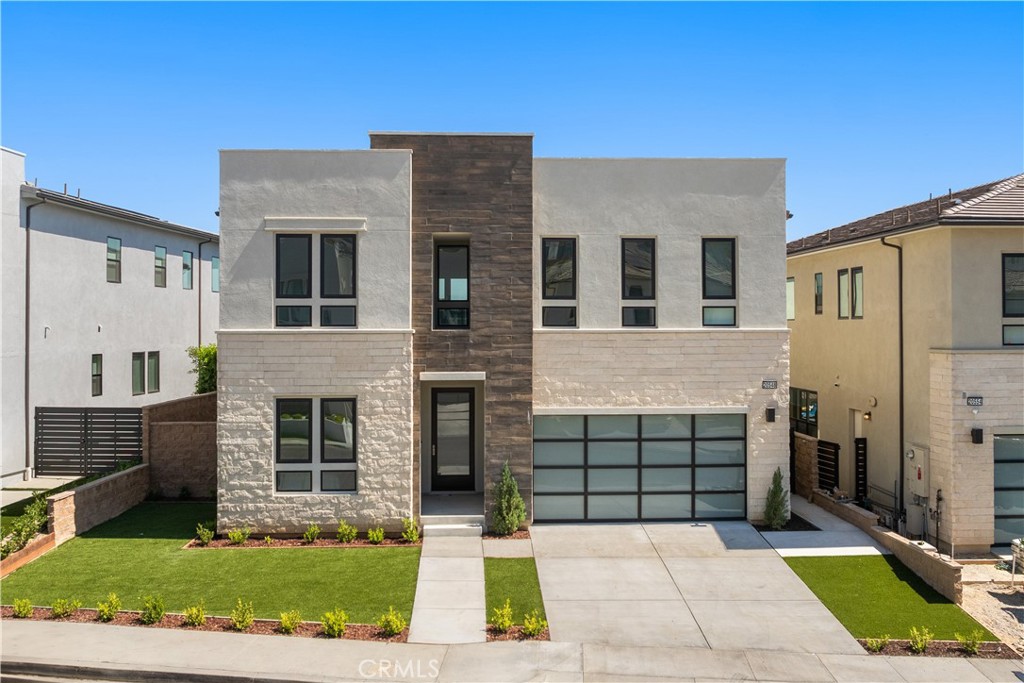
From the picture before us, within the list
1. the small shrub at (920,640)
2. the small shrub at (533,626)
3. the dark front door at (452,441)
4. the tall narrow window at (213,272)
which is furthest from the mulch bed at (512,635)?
the tall narrow window at (213,272)

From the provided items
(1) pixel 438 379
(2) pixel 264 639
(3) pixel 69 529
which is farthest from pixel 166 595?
(1) pixel 438 379

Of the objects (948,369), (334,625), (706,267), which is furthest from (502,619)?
(948,369)

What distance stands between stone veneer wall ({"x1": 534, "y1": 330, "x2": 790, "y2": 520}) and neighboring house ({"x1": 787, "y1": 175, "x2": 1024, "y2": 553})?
8.54 feet

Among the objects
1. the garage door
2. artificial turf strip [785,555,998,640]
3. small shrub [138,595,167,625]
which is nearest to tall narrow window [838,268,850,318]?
the garage door

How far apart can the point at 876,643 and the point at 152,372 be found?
75.3ft

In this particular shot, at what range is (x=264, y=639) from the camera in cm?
958

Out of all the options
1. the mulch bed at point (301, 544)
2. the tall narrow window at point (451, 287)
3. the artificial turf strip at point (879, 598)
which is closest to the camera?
the artificial turf strip at point (879, 598)

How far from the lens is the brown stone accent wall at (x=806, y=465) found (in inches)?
642

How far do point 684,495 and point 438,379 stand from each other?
563 centimetres

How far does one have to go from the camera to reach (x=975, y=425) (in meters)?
13.4

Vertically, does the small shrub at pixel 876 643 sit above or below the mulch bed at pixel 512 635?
below

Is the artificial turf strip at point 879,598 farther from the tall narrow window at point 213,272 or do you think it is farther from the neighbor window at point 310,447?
the tall narrow window at point 213,272

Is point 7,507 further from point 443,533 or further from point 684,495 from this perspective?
point 684,495

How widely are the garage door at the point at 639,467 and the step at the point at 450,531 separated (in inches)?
57.4
